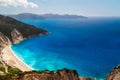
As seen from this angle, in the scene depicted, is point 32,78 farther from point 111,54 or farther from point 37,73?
point 111,54

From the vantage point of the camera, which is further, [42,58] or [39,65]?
[42,58]

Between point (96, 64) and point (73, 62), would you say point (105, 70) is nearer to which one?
point (96, 64)

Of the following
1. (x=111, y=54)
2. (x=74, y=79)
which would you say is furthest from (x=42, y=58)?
(x=74, y=79)

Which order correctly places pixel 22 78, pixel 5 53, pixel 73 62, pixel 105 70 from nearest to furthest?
1. pixel 22 78
2. pixel 105 70
3. pixel 73 62
4. pixel 5 53

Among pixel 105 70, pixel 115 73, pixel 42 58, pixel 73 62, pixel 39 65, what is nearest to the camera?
pixel 115 73

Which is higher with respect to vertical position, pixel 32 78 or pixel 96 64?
pixel 96 64

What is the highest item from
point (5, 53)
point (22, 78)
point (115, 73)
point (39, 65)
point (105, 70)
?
point (5, 53)

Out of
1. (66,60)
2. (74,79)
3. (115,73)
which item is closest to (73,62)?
(66,60)

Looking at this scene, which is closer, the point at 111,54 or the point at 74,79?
the point at 74,79

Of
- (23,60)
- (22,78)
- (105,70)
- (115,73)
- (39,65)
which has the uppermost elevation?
(23,60)
